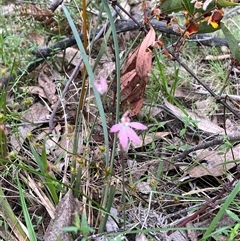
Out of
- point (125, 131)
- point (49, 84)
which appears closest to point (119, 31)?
point (49, 84)

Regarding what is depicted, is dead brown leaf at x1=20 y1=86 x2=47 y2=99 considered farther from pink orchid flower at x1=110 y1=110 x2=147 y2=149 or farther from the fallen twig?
pink orchid flower at x1=110 y1=110 x2=147 y2=149

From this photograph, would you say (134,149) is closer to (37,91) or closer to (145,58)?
(145,58)

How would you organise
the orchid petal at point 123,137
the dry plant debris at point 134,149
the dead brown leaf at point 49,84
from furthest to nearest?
the dead brown leaf at point 49,84 < the dry plant debris at point 134,149 < the orchid petal at point 123,137

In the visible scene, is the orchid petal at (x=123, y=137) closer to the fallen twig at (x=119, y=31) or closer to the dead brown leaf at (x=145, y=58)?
the dead brown leaf at (x=145, y=58)

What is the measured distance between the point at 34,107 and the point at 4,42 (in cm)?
33

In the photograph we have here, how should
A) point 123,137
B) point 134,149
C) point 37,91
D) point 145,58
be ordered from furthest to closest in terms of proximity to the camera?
point 37,91
point 134,149
point 145,58
point 123,137

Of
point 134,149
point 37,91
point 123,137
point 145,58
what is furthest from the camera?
point 37,91

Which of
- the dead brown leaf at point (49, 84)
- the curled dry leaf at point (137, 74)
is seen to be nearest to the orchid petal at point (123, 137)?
the curled dry leaf at point (137, 74)

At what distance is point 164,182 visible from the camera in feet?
4.01

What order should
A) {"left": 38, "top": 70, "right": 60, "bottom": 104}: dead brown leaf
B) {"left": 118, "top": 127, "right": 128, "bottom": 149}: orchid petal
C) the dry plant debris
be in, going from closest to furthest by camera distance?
1. {"left": 118, "top": 127, "right": 128, "bottom": 149}: orchid petal
2. the dry plant debris
3. {"left": 38, "top": 70, "right": 60, "bottom": 104}: dead brown leaf

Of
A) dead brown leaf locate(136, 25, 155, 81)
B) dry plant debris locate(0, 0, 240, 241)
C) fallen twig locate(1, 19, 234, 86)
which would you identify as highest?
dead brown leaf locate(136, 25, 155, 81)

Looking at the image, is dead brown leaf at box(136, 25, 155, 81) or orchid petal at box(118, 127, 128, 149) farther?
dead brown leaf at box(136, 25, 155, 81)

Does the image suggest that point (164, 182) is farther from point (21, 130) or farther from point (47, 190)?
point (21, 130)

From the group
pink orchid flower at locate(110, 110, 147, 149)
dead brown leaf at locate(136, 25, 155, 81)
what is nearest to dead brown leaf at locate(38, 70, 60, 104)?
dead brown leaf at locate(136, 25, 155, 81)
